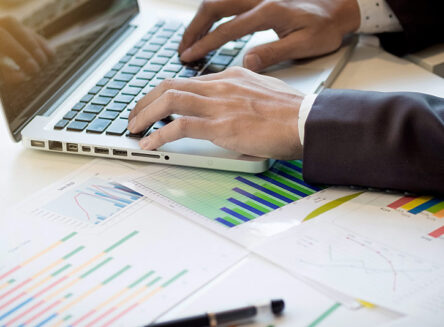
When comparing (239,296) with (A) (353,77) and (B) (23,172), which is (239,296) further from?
(A) (353,77)

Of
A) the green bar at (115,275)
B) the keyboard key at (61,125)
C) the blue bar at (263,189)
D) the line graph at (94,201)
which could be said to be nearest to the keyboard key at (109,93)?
the keyboard key at (61,125)

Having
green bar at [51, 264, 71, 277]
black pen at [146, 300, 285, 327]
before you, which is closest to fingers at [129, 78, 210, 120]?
green bar at [51, 264, 71, 277]

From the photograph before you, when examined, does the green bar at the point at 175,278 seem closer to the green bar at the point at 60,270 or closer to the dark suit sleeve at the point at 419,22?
the green bar at the point at 60,270

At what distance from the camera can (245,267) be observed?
→ 0.73 meters

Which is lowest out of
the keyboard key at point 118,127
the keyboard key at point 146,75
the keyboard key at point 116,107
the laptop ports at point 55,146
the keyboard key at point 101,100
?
the laptop ports at point 55,146

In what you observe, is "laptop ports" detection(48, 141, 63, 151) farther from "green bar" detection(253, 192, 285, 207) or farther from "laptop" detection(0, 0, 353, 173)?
"green bar" detection(253, 192, 285, 207)

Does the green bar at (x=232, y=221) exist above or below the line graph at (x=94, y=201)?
below

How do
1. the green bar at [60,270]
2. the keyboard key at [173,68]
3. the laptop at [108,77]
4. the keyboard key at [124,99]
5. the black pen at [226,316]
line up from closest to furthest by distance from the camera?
the black pen at [226,316] → the green bar at [60,270] → the laptop at [108,77] → the keyboard key at [124,99] → the keyboard key at [173,68]

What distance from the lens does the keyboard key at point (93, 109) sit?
1003 millimetres

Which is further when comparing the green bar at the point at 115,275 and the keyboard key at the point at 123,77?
the keyboard key at the point at 123,77

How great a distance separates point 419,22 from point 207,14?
43 centimetres

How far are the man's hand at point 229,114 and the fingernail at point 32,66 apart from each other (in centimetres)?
19

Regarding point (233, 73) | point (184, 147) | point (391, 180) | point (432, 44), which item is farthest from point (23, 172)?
point (432, 44)

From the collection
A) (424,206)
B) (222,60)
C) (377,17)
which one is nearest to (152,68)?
(222,60)
